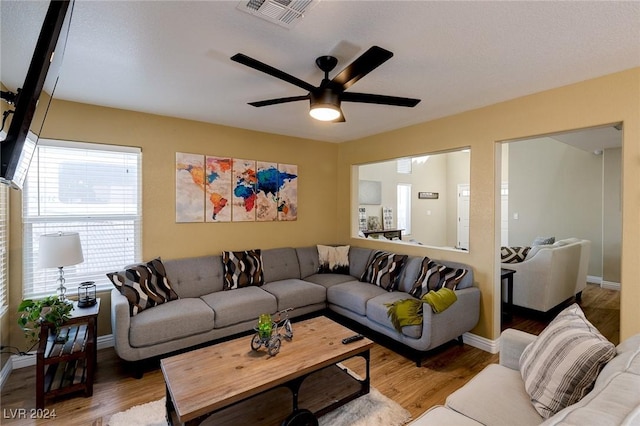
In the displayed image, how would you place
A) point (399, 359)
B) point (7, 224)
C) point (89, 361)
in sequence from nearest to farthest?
1. point (89, 361)
2. point (7, 224)
3. point (399, 359)

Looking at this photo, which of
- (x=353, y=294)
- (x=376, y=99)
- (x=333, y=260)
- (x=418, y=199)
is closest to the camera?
(x=376, y=99)

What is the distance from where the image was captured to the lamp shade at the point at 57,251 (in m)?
2.43

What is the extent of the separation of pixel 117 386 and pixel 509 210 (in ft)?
24.5

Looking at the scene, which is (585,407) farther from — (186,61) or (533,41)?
(186,61)

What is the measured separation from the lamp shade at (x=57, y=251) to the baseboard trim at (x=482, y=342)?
3847 mm

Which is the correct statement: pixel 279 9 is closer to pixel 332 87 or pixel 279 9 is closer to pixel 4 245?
pixel 332 87

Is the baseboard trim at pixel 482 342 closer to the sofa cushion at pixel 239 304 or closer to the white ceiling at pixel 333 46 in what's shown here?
the sofa cushion at pixel 239 304

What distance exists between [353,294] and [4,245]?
129 inches

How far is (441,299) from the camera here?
2.70 meters

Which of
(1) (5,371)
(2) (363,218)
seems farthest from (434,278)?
(1) (5,371)

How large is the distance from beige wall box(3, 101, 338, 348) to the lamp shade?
0.60 metres

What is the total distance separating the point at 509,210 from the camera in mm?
6770

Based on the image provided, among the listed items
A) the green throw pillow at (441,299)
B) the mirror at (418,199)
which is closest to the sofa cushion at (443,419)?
the green throw pillow at (441,299)

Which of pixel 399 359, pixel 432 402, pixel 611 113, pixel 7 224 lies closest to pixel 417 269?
pixel 399 359
